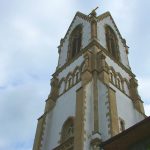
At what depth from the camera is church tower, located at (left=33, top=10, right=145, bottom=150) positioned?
2275 centimetres

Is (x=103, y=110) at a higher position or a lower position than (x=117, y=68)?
lower

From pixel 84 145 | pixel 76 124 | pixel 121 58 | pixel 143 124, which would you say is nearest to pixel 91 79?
pixel 76 124

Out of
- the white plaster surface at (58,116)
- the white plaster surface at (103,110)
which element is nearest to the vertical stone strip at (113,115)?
the white plaster surface at (103,110)

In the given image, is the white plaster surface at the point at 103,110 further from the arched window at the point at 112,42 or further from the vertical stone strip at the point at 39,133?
the arched window at the point at 112,42

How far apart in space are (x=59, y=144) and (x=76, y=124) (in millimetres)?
3055

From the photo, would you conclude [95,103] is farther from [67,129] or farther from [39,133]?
[39,133]

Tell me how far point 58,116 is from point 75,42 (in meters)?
13.0

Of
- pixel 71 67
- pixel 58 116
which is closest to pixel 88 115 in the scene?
pixel 58 116

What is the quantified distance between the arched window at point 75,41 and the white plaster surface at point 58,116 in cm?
742

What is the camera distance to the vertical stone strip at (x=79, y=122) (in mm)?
20980

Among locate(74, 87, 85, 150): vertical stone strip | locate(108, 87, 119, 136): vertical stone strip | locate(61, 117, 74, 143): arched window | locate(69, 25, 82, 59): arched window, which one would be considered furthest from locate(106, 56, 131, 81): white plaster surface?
locate(61, 117, 74, 143): arched window

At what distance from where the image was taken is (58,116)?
92.6 feet

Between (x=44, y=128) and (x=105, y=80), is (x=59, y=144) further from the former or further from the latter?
(x=105, y=80)

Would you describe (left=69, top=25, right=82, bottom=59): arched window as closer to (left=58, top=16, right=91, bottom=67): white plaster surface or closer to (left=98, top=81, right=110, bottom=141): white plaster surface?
(left=58, top=16, right=91, bottom=67): white plaster surface
